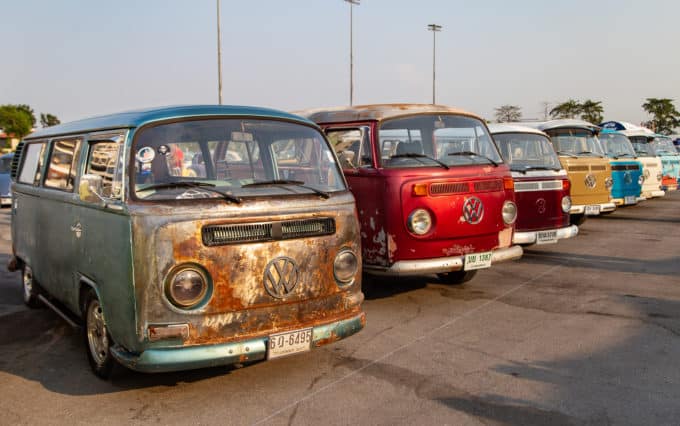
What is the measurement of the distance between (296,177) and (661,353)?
326cm

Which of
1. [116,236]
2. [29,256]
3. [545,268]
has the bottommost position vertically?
[545,268]

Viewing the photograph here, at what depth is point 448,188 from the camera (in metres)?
7.45

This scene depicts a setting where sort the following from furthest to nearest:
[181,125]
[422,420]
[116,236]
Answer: [181,125], [116,236], [422,420]

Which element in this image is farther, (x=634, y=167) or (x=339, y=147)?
(x=634, y=167)

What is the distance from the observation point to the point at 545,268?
31.9ft

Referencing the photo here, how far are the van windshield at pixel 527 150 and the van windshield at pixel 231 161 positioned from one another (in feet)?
19.1

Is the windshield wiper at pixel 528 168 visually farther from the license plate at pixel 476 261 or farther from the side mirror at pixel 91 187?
the side mirror at pixel 91 187

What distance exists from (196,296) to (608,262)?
7382 millimetres

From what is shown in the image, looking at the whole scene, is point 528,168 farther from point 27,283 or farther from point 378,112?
point 27,283

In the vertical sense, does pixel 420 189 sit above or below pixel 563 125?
below

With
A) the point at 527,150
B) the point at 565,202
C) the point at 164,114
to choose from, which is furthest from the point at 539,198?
the point at 164,114

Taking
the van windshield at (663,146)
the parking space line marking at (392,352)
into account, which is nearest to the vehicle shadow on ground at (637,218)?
the van windshield at (663,146)

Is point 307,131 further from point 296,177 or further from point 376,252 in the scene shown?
point 376,252

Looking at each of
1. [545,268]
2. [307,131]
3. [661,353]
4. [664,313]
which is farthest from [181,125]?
[545,268]
